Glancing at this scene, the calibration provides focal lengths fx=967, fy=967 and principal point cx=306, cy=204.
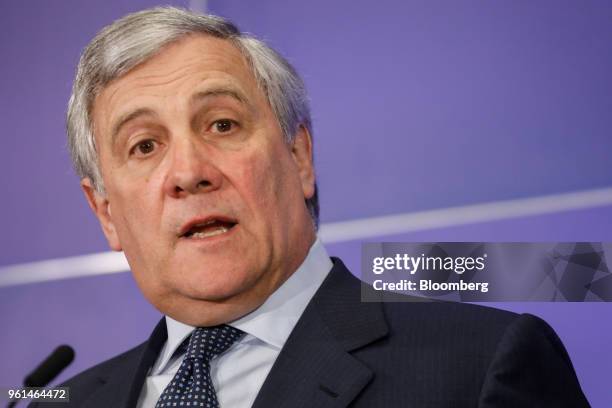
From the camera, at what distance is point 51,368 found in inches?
92.4

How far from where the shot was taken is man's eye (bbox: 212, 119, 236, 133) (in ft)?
6.39

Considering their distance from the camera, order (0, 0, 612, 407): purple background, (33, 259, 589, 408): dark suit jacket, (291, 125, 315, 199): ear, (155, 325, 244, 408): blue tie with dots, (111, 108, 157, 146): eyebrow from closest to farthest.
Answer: (33, 259, 589, 408): dark suit jacket, (155, 325, 244, 408): blue tie with dots, (111, 108, 157, 146): eyebrow, (291, 125, 315, 199): ear, (0, 0, 612, 407): purple background

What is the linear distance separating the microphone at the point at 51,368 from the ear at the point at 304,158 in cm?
73

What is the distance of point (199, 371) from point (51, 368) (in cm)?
64

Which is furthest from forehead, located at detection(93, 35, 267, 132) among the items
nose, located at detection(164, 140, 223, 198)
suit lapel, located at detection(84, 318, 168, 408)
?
suit lapel, located at detection(84, 318, 168, 408)

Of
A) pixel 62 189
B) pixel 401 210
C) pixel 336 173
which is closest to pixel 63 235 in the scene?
pixel 62 189

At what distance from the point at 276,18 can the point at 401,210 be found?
642 millimetres

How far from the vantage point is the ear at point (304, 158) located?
2.07m

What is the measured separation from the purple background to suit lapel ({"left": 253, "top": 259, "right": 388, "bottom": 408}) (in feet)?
1.34

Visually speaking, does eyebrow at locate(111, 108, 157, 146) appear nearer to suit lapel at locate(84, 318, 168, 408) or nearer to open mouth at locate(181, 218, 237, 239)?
open mouth at locate(181, 218, 237, 239)

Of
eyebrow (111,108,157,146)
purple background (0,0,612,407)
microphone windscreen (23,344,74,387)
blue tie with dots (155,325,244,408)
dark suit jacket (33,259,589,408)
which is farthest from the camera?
microphone windscreen (23,344,74,387)

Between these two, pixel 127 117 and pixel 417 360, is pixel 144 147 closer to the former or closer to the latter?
pixel 127 117

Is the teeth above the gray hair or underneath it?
underneath

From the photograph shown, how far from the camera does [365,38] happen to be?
2.46m
